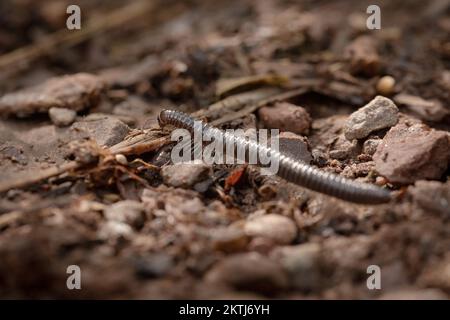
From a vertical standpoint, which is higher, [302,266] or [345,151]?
[345,151]

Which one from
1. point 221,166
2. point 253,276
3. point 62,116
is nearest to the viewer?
point 253,276

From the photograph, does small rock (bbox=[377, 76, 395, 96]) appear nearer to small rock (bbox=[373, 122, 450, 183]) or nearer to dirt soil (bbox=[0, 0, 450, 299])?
dirt soil (bbox=[0, 0, 450, 299])

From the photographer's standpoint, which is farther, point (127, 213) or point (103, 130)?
point (103, 130)

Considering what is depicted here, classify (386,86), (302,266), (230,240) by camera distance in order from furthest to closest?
(386,86) < (230,240) < (302,266)

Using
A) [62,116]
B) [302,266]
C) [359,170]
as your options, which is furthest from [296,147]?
[62,116]

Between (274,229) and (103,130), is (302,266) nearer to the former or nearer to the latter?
(274,229)

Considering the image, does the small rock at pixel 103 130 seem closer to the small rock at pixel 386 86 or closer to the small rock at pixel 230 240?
the small rock at pixel 230 240
